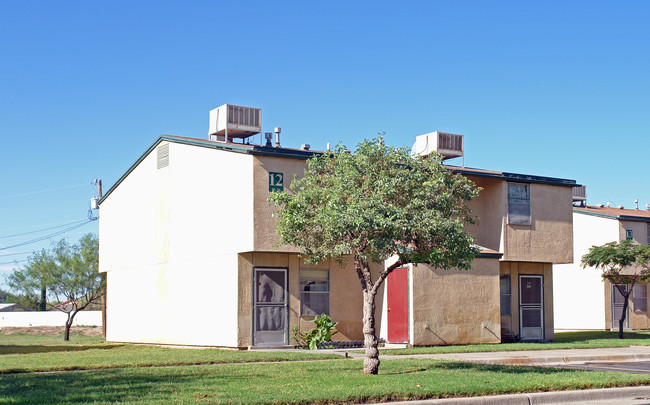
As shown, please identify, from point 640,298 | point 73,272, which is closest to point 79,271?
point 73,272

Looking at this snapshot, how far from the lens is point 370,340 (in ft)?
49.3

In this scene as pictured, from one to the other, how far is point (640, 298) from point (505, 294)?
47.6 ft

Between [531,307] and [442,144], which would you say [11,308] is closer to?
[442,144]

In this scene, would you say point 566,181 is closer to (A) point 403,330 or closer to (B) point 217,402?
(A) point 403,330

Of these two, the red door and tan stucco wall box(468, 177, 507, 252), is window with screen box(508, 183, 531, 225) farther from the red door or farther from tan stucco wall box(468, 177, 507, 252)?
Answer: the red door

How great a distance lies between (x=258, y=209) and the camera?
22.2 meters

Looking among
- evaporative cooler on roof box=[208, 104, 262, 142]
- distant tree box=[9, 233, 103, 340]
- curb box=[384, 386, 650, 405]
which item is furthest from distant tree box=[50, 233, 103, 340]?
curb box=[384, 386, 650, 405]

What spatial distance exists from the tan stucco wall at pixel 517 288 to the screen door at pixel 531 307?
0.17m

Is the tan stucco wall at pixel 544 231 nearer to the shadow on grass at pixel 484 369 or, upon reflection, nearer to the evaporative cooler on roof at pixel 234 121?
the evaporative cooler on roof at pixel 234 121

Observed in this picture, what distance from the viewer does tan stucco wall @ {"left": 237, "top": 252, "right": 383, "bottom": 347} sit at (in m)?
22.8

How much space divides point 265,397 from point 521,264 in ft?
64.9

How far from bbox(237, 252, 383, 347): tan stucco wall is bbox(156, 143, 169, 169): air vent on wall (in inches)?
258

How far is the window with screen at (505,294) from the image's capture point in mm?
28425

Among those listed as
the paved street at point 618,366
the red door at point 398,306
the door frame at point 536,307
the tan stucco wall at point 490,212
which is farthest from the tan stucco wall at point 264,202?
the door frame at point 536,307
